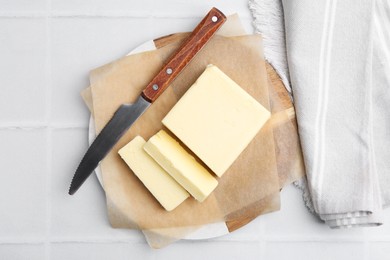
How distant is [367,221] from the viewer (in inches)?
27.9

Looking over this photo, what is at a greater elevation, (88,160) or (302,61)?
(302,61)

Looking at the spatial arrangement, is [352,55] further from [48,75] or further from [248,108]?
[48,75]

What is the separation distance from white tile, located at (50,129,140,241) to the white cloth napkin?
0.30m

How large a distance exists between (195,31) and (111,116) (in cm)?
18

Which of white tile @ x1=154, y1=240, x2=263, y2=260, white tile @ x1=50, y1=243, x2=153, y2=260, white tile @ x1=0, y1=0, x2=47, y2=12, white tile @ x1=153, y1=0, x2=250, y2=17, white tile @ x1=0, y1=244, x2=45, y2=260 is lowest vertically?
white tile @ x1=0, y1=244, x2=45, y2=260

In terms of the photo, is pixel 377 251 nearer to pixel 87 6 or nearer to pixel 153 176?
pixel 153 176

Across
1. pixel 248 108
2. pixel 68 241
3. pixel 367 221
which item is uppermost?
pixel 248 108

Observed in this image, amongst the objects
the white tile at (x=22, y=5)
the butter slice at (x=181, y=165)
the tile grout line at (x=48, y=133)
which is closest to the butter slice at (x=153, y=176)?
the butter slice at (x=181, y=165)

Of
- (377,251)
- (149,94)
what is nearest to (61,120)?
(149,94)

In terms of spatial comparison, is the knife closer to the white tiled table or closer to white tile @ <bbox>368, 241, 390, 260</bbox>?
the white tiled table

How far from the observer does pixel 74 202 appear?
0.74 m

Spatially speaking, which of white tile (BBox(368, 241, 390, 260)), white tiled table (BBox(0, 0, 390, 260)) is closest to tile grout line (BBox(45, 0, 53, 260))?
white tiled table (BBox(0, 0, 390, 260))

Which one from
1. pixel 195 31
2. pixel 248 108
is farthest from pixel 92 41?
pixel 248 108

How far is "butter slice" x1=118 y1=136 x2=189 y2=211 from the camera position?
0.69 m
